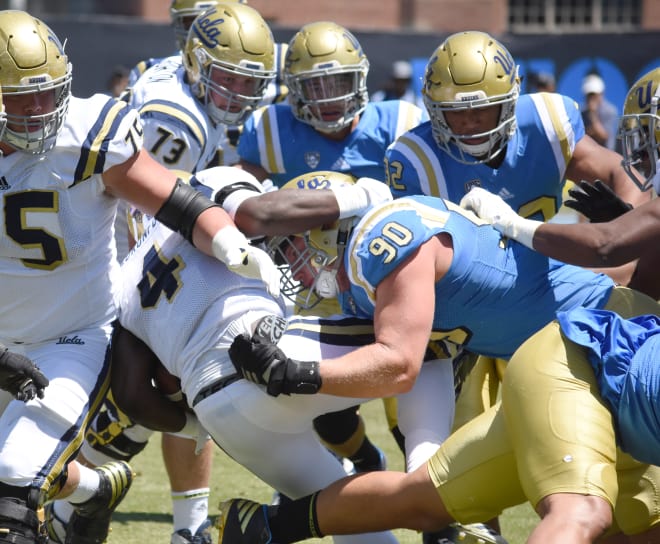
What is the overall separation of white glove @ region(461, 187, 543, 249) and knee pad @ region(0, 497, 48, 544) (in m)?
1.52

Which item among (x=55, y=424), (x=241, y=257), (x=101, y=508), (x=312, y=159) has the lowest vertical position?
(x=101, y=508)

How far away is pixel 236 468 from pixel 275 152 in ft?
4.60

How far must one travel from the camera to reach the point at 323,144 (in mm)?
4863

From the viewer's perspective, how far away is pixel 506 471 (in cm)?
299

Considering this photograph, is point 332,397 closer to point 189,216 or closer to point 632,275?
point 189,216

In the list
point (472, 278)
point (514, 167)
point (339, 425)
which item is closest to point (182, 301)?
point (472, 278)

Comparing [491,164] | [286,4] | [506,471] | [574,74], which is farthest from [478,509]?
[286,4]

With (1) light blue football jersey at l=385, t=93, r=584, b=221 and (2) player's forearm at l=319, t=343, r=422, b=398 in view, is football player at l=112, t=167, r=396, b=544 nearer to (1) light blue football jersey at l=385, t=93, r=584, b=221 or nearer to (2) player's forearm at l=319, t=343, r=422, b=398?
(2) player's forearm at l=319, t=343, r=422, b=398

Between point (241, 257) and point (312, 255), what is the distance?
369mm

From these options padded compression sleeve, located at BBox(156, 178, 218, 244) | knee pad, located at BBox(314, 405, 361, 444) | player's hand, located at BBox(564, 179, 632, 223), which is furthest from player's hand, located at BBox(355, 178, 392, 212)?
knee pad, located at BBox(314, 405, 361, 444)

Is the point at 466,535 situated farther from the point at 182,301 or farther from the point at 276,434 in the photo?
the point at 182,301

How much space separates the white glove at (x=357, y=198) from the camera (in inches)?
135

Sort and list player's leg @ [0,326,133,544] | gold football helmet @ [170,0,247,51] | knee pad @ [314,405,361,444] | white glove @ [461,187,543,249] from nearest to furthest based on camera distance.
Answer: player's leg @ [0,326,133,544], white glove @ [461,187,543,249], knee pad @ [314,405,361,444], gold football helmet @ [170,0,247,51]

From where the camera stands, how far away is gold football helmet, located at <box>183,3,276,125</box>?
468 cm
